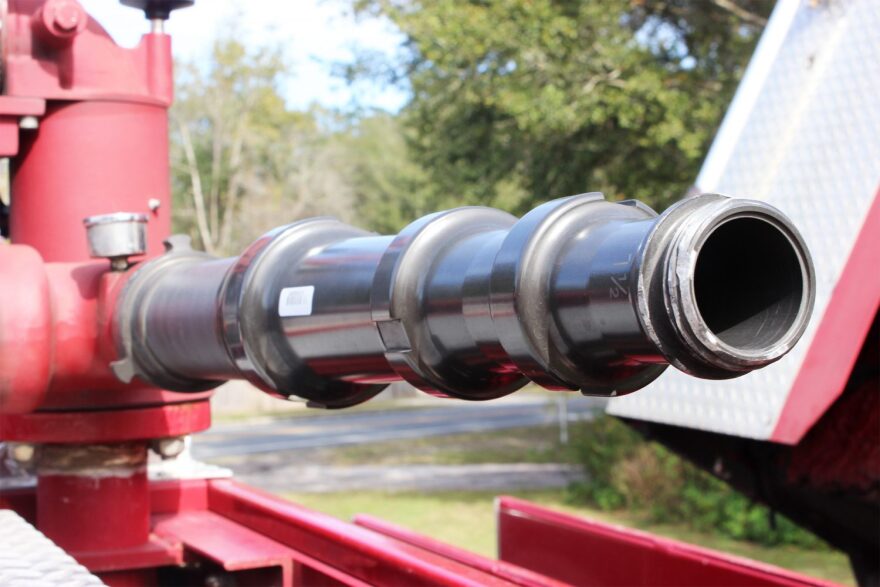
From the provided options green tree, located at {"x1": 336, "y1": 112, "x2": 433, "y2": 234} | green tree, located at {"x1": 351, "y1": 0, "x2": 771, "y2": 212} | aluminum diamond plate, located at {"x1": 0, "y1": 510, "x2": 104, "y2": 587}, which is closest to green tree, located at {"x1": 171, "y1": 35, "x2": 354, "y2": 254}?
green tree, located at {"x1": 336, "y1": 112, "x2": 433, "y2": 234}

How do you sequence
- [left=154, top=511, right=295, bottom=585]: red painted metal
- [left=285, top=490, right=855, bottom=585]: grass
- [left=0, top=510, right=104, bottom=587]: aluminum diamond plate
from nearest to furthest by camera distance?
[left=0, top=510, right=104, bottom=587]: aluminum diamond plate
[left=154, top=511, right=295, bottom=585]: red painted metal
[left=285, top=490, right=855, bottom=585]: grass

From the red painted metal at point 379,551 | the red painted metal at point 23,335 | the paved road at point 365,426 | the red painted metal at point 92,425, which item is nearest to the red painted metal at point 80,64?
the red painted metal at point 23,335

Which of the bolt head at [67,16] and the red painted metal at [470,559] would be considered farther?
the bolt head at [67,16]

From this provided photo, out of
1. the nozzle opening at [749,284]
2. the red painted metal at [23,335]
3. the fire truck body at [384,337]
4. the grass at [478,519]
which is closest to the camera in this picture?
the nozzle opening at [749,284]

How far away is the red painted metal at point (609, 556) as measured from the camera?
357cm

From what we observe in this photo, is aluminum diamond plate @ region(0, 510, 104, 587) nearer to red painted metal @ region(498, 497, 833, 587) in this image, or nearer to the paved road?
red painted metal @ region(498, 497, 833, 587)

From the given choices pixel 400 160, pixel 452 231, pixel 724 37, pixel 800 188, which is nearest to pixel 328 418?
pixel 724 37

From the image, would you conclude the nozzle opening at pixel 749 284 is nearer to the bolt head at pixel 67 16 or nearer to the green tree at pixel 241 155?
the bolt head at pixel 67 16

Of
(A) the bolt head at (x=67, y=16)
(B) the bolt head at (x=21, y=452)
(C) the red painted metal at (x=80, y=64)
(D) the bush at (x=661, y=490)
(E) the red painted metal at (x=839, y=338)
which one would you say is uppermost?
(A) the bolt head at (x=67, y=16)

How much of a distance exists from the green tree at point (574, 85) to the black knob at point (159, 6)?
7738 millimetres

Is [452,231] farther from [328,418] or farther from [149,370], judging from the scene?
[328,418]

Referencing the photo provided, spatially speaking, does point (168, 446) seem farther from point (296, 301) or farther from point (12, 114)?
point (296, 301)

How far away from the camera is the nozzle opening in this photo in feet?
5.68

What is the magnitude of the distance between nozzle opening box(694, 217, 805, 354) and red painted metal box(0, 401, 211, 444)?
210 centimetres
